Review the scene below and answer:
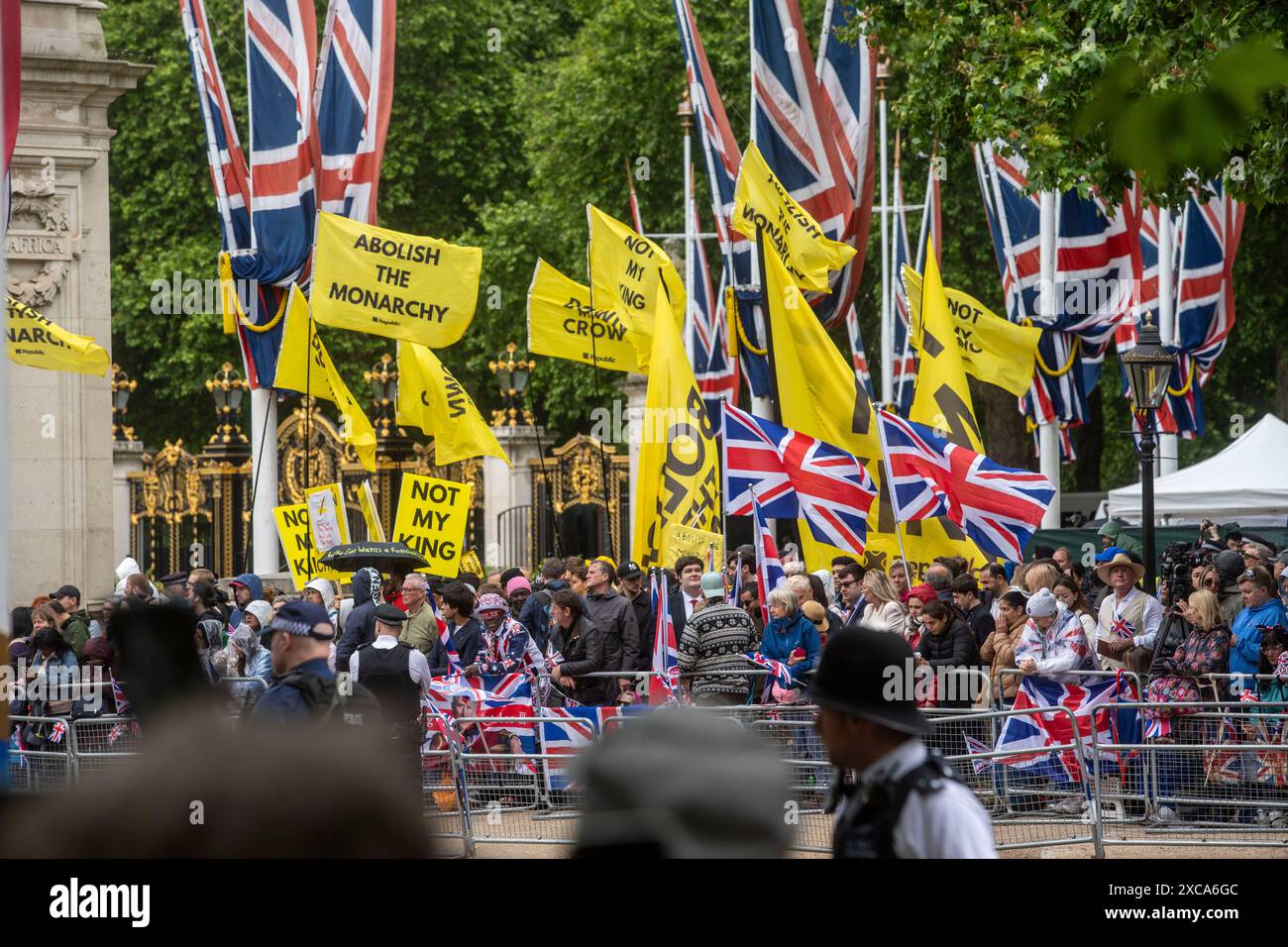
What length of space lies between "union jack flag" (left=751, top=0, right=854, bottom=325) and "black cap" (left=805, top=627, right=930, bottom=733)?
16.1 meters

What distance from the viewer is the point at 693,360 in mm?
29969

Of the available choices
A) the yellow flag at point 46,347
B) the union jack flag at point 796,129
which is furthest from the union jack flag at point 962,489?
the yellow flag at point 46,347

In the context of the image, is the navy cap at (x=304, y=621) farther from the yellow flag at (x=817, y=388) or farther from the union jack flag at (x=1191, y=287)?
the union jack flag at (x=1191, y=287)

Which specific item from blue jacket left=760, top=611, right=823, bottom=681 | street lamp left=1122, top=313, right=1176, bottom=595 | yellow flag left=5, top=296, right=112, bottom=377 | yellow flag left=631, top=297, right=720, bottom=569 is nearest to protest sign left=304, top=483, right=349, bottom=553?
yellow flag left=5, top=296, right=112, bottom=377

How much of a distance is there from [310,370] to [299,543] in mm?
2067

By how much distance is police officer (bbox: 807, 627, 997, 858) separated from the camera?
404 cm

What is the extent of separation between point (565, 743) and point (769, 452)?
3520 millimetres

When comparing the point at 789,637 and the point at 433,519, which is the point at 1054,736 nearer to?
the point at 789,637

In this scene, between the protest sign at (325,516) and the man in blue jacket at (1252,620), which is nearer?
the man in blue jacket at (1252,620)

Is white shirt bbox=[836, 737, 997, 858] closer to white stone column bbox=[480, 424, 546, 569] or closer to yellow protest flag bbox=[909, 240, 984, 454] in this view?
yellow protest flag bbox=[909, 240, 984, 454]

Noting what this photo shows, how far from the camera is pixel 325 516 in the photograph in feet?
55.9

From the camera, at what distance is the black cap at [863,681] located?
4246 mm

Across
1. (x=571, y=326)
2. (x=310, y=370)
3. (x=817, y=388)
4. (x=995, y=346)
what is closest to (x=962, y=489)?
(x=817, y=388)

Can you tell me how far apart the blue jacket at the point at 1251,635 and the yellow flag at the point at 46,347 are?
9982 millimetres
